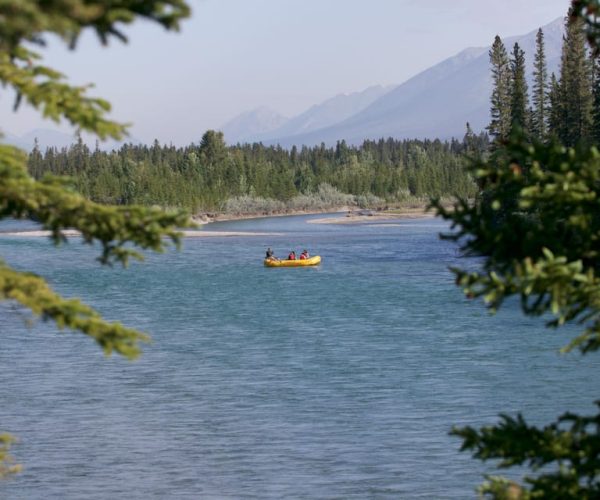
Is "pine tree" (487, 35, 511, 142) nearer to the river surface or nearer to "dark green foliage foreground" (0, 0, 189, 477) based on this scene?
the river surface

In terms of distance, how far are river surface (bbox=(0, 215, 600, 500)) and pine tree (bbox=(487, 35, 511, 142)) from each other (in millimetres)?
38999

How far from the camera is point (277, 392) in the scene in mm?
30625

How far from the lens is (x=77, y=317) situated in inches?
271

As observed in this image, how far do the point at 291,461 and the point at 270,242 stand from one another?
226 feet

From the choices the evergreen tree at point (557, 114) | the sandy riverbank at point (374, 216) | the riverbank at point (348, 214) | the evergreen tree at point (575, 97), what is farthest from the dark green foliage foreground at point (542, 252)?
the sandy riverbank at point (374, 216)

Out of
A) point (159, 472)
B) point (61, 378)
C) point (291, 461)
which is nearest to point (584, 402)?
point (291, 461)

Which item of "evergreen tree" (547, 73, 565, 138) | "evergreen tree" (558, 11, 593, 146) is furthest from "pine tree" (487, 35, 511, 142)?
"evergreen tree" (558, 11, 593, 146)

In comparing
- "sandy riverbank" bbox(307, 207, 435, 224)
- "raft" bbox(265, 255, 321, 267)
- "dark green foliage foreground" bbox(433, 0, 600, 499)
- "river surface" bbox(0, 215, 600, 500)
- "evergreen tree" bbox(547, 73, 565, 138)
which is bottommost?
"river surface" bbox(0, 215, 600, 500)

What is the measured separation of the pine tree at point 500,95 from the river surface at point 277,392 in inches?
1535

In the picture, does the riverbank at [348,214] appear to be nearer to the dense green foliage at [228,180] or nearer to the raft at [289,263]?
the dense green foliage at [228,180]

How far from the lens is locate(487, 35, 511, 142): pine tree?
9269cm

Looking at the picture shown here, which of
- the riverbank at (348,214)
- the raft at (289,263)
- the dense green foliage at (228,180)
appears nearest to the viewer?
the raft at (289,263)

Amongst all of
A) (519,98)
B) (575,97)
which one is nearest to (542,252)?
(575,97)

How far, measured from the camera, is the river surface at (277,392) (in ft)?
76.4
